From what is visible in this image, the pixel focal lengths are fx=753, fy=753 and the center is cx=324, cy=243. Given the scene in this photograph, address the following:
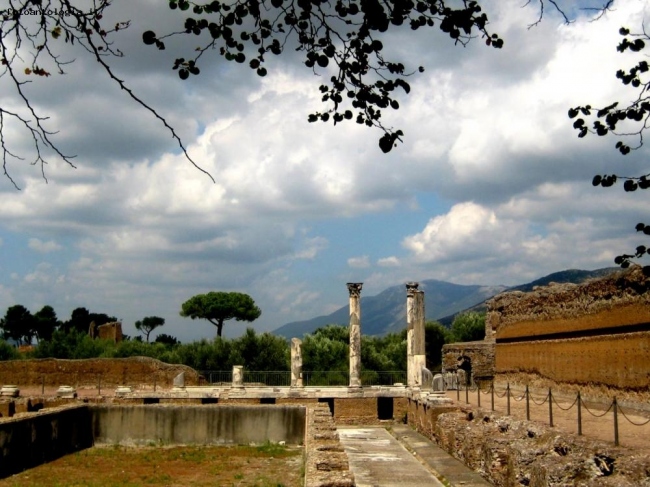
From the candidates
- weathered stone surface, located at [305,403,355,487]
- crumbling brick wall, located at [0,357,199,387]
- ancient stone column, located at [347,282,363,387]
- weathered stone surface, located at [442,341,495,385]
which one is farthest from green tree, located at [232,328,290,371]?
weathered stone surface, located at [305,403,355,487]

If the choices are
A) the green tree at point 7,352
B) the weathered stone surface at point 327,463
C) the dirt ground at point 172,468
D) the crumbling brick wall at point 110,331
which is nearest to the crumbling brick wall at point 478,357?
the dirt ground at point 172,468

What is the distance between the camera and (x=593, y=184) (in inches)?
236

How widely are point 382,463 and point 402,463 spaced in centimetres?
41

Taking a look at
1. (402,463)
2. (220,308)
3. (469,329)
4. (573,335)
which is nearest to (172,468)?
(402,463)

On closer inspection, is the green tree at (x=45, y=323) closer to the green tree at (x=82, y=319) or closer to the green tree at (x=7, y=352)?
the green tree at (x=82, y=319)

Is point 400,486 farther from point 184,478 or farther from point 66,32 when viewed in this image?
point 66,32

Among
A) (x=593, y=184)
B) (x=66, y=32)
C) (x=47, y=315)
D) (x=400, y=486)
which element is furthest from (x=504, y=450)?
(x=47, y=315)

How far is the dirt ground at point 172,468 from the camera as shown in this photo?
13180mm

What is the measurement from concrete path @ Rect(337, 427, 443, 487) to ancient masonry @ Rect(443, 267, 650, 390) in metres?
5.00

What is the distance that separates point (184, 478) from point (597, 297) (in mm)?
11111

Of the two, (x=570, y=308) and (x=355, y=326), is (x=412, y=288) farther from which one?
(x=570, y=308)

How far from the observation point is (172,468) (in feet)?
48.9

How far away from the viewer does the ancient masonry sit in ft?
54.1

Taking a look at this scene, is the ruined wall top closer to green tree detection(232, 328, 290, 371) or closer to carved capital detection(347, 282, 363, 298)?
carved capital detection(347, 282, 363, 298)
